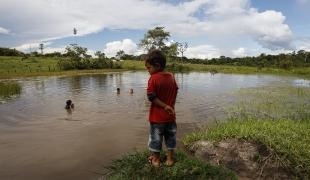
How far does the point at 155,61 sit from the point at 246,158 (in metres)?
3.46

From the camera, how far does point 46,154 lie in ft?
30.2

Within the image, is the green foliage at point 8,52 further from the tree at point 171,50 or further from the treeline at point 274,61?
the treeline at point 274,61

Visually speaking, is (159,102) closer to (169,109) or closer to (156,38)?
(169,109)

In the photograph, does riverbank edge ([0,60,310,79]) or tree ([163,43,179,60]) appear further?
tree ([163,43,179,60])

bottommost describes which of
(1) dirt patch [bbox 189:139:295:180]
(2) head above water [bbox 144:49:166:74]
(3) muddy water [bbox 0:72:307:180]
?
(3) muddy water [bbox 0:72:307:180]

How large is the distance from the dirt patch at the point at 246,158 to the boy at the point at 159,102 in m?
2.37

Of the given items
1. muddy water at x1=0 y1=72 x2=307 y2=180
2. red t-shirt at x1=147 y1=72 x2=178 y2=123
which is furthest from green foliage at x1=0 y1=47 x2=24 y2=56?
red t-shirt at x1=147 y1=72 x2=178 y2=123

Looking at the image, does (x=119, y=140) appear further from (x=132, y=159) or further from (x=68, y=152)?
(x=132, y=159)

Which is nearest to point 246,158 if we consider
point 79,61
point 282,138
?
point 282,138

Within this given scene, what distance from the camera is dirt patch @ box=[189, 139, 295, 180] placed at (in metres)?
6.94

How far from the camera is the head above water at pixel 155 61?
5.64 metres

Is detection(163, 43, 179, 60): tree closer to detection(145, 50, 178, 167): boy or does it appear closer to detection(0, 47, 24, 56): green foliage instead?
detection(0, 47, 24, 56): green foliage

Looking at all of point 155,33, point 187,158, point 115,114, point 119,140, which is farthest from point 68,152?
point 155,33

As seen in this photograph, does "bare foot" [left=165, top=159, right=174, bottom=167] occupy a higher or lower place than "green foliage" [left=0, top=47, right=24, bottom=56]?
lower
